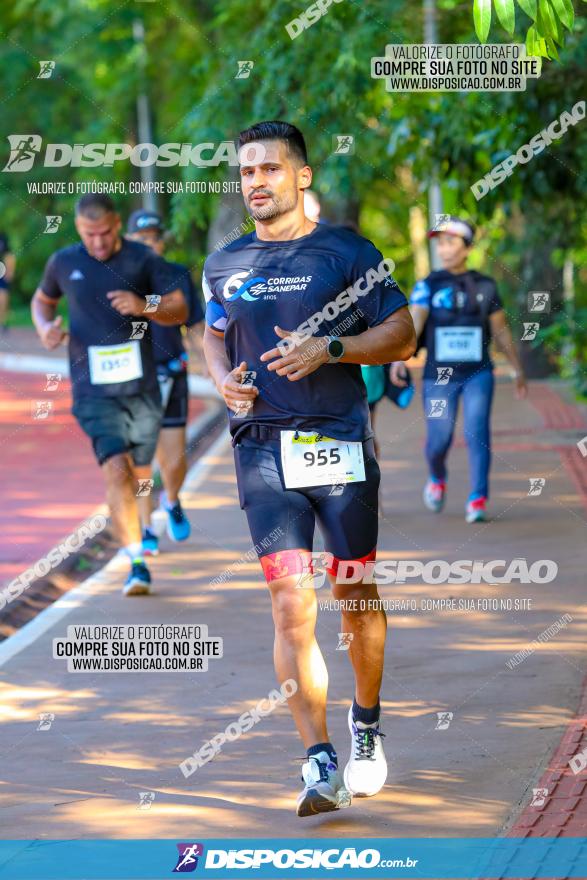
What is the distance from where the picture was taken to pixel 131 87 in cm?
3359

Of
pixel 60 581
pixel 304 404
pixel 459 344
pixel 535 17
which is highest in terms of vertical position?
pixel 535 17

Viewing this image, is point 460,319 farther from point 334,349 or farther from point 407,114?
point 334,349

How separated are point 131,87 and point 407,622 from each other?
2655 cm

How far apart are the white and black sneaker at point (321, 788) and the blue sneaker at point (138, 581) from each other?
13.4 feet

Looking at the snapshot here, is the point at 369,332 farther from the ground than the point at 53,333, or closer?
farther from the ground

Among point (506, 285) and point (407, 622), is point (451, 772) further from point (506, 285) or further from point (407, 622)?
point (506, 285)

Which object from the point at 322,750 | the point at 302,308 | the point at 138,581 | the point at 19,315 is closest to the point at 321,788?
the point at 322,750

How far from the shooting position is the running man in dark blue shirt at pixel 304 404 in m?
5.46

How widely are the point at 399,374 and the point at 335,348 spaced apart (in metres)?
5.63

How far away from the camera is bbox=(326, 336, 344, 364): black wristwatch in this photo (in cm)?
539

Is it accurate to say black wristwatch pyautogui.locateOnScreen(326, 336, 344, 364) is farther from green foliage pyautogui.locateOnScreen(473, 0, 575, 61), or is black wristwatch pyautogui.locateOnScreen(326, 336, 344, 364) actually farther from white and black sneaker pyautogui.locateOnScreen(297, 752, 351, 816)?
white and black sneaker pyautogui.locateOnScreen(297, 752, 351, 816)

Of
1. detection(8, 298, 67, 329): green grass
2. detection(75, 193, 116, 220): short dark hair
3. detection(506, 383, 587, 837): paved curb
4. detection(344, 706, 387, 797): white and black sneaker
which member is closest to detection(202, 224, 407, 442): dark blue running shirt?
detection(344, 706, 387, 797): white and black sneaker

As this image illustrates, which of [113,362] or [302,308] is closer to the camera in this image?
[302,308]

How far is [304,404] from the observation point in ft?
18.2
